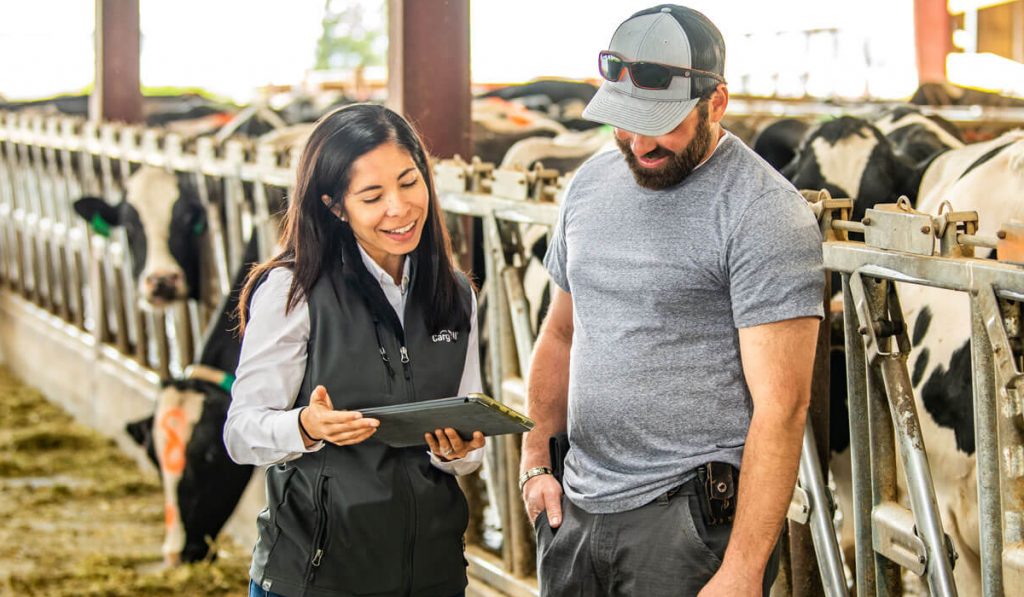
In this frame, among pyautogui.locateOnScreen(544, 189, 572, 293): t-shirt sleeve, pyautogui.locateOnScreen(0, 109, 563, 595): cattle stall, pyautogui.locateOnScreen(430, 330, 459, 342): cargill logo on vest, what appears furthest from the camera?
pyautogui.locateOnScreen(0, 109, 563, 595): cattle stall

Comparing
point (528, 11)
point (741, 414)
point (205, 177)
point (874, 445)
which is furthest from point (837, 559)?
point (528, 11)

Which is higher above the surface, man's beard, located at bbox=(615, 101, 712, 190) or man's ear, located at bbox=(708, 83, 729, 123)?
man's ear, located at bbox=(708, 83, 729, 123)

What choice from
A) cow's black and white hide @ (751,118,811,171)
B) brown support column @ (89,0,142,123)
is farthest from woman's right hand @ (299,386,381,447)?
brown support column @ (89,0,142,123)

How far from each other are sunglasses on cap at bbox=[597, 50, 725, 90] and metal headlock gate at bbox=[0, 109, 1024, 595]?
0.46 meters

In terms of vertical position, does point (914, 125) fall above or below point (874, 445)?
above

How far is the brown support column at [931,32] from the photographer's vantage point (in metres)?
13.0

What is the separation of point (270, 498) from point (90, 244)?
6.34 metres

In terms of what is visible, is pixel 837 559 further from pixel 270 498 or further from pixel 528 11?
pixel 528 11

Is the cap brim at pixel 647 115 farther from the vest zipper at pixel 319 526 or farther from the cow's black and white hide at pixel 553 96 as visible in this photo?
the cow's black and white hide at pixel 553 96

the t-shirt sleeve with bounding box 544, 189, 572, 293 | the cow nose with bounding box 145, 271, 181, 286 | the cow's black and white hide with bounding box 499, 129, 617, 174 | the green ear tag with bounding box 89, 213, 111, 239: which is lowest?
the cow nose with bounding box 145, 271, 181, 286

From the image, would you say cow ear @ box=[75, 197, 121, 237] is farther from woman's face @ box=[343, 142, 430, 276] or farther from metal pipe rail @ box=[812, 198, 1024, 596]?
metal pipe rail @ box=[812, 198, 1024, 596]

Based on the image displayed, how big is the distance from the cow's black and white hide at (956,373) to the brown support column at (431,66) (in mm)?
1920

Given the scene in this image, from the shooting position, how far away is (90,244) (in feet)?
27.3

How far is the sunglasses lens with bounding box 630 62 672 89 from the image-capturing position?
2.25 m
